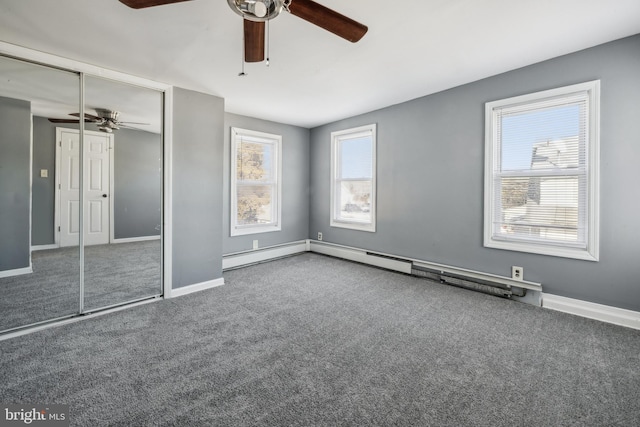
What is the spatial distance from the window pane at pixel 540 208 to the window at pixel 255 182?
339cm

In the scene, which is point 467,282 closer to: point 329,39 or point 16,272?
point 329,39

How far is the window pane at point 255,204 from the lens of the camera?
457 cm

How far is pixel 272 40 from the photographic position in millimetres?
2312

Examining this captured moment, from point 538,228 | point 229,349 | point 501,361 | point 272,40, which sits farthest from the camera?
point 538,228

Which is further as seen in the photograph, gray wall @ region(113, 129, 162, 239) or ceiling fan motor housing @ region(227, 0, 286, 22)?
gray wall @ region(113, 129, 162, 239)

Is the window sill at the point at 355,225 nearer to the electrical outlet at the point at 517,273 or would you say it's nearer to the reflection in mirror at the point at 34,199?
the electrical outlet at the point at 517,273

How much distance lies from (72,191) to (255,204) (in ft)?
7.99

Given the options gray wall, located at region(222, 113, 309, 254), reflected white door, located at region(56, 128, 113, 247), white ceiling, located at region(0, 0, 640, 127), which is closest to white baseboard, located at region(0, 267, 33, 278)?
reflected white door, located at region(56, 128, 113, 247)

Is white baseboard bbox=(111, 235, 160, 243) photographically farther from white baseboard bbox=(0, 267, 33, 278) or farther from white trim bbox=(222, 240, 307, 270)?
white trim bbox=(222, 240, 307, 270)

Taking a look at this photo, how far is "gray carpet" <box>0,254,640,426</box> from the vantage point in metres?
1.48

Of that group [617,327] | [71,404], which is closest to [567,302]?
[617,327]

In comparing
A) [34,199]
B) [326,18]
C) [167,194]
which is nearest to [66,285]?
[34,199]

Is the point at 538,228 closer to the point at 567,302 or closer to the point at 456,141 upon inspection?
the point at 567,302

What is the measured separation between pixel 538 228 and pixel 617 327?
1004 mm
